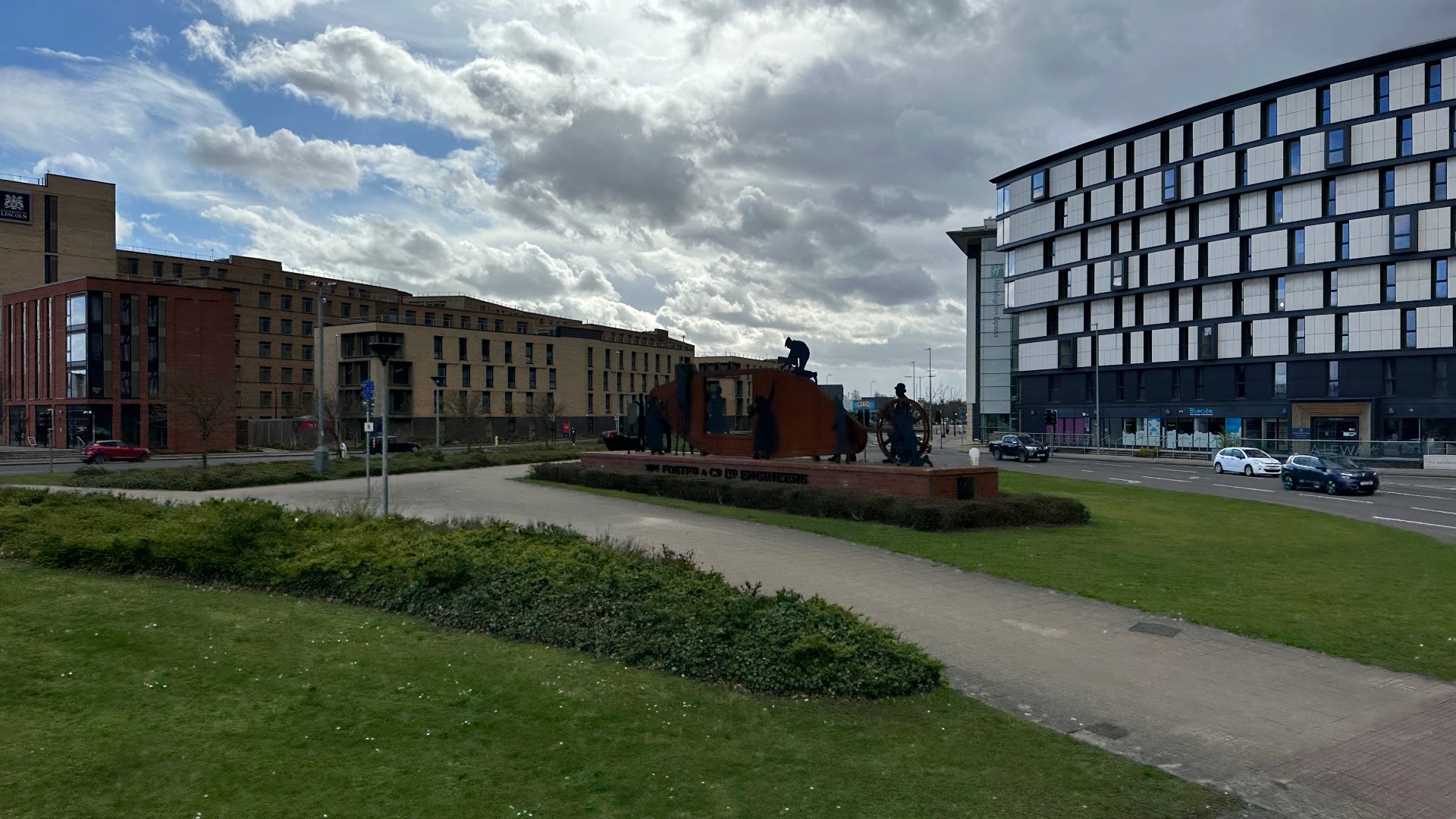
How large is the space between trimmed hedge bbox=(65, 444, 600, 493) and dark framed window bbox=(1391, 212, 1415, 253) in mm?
54473

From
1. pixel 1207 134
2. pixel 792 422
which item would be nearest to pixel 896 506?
pixel 792 422

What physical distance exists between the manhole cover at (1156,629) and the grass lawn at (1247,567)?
600 millimetres

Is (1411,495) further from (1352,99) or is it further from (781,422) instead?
(1352,99)

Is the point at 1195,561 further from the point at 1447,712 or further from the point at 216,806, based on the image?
the point at 216,806

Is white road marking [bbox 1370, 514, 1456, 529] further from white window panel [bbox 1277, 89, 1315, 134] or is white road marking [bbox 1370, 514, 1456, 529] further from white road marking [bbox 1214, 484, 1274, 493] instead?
white window panel [bbox 1277, 89, 1315, 134]

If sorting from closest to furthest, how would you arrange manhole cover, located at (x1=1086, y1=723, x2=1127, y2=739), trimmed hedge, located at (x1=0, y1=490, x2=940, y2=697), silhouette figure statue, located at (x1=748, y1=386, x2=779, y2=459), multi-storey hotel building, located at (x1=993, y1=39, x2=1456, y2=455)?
1. manhole cover, located at (x1=1086, y1=723, x2=1127, y2=739)
2. trimmed hedge, located at (x1=0, y1=490, x2=940, y2=697)
3. silhouette figure statue, located at (x1=748, y1=386, x2=779, y2=459)
4. multi-storey hotel building, located at (x1=993, y1=39, x2=1456, y2=455)

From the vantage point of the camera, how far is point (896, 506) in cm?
1911

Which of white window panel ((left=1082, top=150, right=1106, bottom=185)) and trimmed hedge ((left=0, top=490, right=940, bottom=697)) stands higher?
white window panel ((left=1082, top=150, right=1106, bottom=185))

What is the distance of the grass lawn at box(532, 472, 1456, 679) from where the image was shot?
10.6m

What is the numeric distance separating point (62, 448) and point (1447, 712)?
7111 centimetres

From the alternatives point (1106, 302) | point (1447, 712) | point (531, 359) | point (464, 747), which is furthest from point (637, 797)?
point (531, 359)

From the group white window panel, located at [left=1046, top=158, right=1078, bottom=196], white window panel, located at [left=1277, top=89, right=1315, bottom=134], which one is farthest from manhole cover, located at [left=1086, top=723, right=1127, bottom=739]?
white window panel, located at [left=1046, top=158, right=1078, bottom=196]

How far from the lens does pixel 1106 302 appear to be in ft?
234

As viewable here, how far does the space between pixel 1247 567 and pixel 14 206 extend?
304 ft
